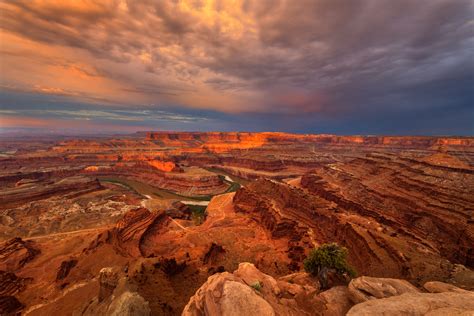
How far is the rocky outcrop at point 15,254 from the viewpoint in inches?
1387

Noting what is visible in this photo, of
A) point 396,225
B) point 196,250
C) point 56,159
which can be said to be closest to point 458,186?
point 396,225

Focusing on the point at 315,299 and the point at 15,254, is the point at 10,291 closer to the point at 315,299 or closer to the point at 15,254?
the point at 15,254

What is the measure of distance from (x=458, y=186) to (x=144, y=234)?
2333 inches

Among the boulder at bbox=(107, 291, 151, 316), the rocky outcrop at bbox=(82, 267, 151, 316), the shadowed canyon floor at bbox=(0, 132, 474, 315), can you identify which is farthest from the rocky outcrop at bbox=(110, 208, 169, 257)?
the boulder at bbox=(107, 291, 151, 316)

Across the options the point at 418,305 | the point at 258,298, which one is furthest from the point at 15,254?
the point at 418,305

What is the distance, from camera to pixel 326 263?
20.9 m

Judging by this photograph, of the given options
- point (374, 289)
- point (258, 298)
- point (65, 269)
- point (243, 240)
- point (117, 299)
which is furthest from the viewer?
point (243, 240)

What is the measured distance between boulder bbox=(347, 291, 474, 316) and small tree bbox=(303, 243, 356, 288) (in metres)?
8.48

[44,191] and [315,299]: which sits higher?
[315,299]

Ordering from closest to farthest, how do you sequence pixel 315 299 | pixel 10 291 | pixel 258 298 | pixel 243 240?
pixel 258 298 → pixel 315 299 → pixel 10 291 → pixel 243 240

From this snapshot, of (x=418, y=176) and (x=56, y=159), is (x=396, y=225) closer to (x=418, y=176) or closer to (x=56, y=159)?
(x=418, y=176)

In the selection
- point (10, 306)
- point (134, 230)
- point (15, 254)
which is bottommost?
point (15, 254)

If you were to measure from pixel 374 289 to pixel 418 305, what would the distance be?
4084 mm

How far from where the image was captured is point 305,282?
20.8m
